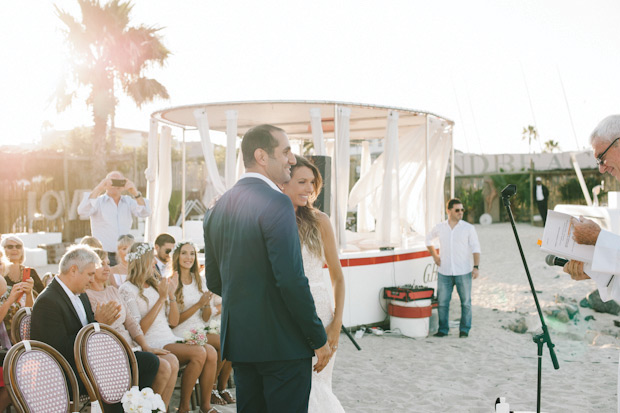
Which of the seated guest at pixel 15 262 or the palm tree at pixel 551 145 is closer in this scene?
the seated guest at pixel 15 262

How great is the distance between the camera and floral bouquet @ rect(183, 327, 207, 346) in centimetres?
445

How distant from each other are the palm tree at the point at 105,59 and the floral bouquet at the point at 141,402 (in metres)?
13.7

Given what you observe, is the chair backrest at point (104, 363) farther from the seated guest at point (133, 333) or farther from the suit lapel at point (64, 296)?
the seated guest at point (133, 333)

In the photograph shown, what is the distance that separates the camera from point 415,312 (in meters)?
7.34

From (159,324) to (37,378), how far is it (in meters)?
1.61

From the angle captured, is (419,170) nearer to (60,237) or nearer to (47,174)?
(60,237)

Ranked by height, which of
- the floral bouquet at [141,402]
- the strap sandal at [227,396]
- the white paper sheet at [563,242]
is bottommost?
the strap sandal at [227,396]

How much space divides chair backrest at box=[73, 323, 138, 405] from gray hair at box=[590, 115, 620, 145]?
293cm

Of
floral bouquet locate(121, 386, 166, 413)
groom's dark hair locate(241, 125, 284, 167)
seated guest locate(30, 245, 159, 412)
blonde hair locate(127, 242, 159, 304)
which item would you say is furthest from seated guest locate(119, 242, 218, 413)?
groom's dark hair locate(241, 125, 284, 167)

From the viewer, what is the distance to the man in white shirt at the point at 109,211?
667cm

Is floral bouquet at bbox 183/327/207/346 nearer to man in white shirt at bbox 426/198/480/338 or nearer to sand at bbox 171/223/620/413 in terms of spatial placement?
sand at bbox 171/223/620/413

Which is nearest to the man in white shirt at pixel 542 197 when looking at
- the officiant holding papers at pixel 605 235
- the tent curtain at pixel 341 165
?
the tent curtain at pixel 341 165

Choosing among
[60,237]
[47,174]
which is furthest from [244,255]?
[47,174]

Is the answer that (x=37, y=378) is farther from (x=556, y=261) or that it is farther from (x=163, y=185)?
(x=163, y=185)
